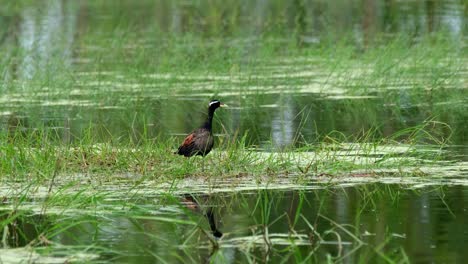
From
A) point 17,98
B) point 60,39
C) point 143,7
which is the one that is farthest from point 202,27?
point 17,98

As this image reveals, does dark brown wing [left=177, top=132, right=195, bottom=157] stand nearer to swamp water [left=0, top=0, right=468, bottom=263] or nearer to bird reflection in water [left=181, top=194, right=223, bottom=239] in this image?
swamp water [left=0, top=0, right=468, bottom=263]

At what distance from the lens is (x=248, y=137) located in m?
12.1

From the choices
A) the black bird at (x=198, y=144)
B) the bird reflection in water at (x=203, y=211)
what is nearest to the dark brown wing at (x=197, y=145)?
the black bird at (x=198, y=144)

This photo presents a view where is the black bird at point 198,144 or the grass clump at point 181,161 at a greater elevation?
the black bird at point 198,144

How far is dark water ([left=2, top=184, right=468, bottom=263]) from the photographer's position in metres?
6.70

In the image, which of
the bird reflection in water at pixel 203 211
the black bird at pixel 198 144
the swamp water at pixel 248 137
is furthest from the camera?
the black bird at pixel 198 144

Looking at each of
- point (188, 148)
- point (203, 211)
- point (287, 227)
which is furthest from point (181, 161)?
point (287, 227)

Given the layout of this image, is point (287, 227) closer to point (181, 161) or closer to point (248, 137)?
point (181, 161)

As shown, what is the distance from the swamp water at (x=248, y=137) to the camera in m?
7.09

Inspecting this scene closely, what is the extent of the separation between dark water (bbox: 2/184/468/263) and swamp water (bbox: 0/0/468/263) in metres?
0.02

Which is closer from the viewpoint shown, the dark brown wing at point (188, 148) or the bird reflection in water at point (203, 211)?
the bird reflection in water at point (203, 211)

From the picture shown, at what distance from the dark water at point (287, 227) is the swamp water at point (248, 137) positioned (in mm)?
18

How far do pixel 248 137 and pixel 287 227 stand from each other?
4.67 metres

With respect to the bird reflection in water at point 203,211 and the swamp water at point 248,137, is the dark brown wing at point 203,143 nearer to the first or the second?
the swamp water at point 248,137
